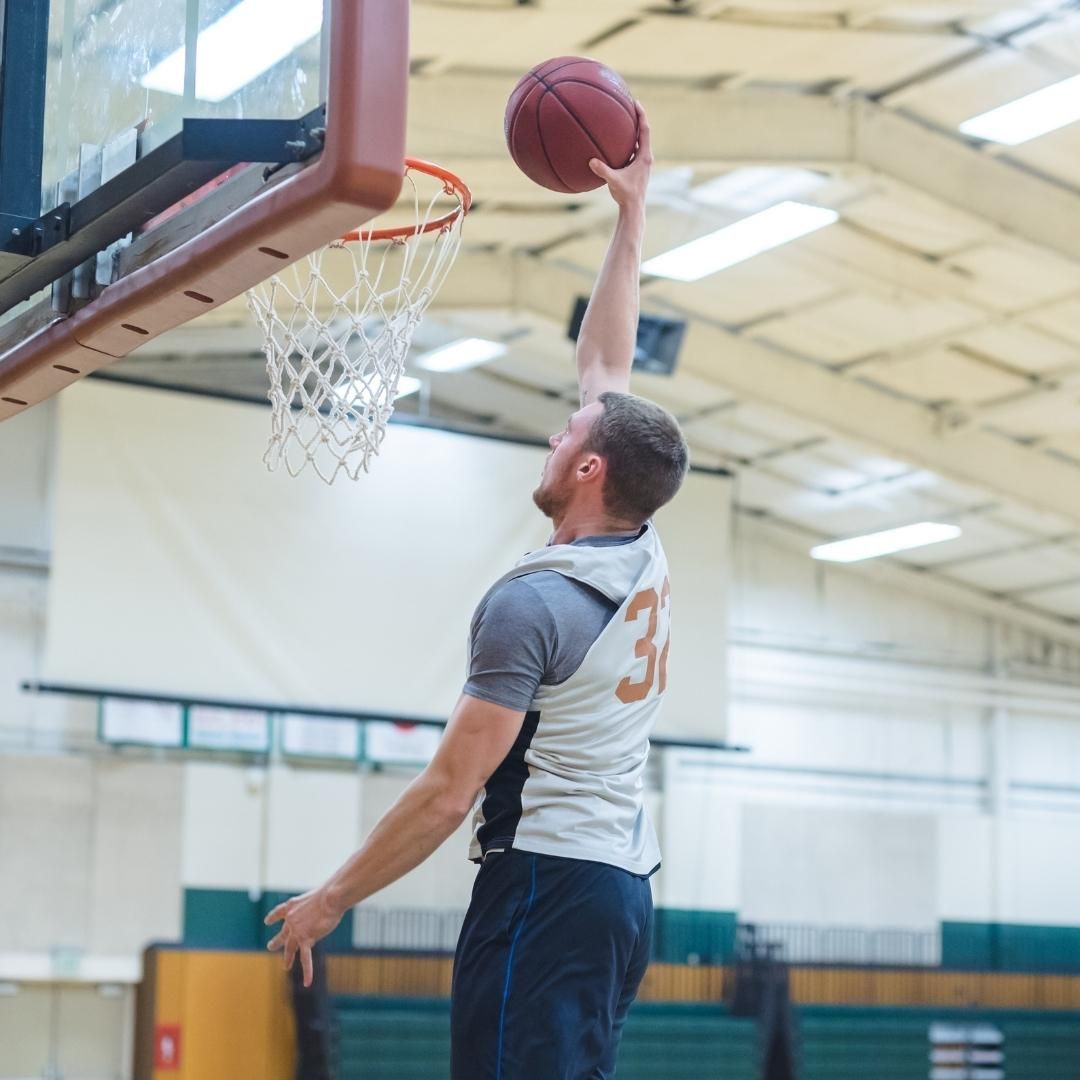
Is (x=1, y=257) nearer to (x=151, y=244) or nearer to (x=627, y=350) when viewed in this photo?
(x=151, y=244)

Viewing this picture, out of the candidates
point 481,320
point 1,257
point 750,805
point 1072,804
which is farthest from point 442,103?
point 1072,804

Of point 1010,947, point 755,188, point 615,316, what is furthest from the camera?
point 1010,947

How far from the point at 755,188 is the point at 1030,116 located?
2.00 m

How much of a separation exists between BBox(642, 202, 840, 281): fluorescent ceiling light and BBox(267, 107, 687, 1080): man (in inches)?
360

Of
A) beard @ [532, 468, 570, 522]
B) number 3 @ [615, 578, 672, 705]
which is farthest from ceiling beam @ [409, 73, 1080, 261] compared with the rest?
number 3 @ [615, 578, 672, 705]

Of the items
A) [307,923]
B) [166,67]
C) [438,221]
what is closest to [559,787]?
[307,923]

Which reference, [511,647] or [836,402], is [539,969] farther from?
[836,402]

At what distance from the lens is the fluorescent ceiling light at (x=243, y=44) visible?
2.68 m

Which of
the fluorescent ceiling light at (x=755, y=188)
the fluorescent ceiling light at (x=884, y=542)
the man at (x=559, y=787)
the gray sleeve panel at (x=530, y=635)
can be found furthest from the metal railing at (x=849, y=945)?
the gray sleeve panel at (x=530, y=635)

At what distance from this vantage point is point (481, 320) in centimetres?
1466

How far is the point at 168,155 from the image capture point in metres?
2.81

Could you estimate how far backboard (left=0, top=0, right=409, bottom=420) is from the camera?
250cm

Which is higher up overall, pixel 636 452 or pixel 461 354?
pixel 461 354

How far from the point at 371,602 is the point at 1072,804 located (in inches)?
424
